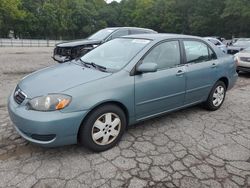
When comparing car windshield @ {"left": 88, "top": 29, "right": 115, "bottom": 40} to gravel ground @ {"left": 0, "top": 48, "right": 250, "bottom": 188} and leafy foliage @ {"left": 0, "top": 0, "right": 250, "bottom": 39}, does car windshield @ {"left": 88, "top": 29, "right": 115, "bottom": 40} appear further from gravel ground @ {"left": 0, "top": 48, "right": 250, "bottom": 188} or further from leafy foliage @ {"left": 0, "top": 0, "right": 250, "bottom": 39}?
leafy foliage @ {"left": 0, "top": 0, "right": 250, "bottom": 39}

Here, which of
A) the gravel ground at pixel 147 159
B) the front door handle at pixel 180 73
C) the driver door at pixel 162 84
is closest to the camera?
the gravel ground at pixel 147 159

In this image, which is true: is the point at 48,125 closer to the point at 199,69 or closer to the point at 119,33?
the point at 199,69

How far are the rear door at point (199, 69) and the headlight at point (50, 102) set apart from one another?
6.99ft

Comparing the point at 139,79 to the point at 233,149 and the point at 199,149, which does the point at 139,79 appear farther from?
the point at 233,149

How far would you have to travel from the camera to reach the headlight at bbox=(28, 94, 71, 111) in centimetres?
279

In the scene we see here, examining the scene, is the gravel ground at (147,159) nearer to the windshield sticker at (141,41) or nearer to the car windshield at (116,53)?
the car windshield at (116,53)

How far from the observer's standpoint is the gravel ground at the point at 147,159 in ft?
8.78

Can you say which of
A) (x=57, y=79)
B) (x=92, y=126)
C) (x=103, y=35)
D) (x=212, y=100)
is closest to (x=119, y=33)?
(x=103, y=35)

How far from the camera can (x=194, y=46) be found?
14.2ft

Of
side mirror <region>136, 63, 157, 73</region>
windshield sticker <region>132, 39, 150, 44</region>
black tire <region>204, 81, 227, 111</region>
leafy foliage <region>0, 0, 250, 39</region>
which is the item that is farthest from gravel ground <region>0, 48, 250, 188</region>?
leafy foliage <region>0, 0, 250, 39</region>

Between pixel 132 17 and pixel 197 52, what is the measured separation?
70.8 m

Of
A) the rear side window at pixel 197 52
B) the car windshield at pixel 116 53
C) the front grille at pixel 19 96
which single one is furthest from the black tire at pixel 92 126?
the rear side window at pixel 197 52

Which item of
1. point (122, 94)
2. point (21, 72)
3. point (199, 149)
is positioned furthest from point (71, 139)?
point (21, 72)

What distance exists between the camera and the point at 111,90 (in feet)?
10.1
